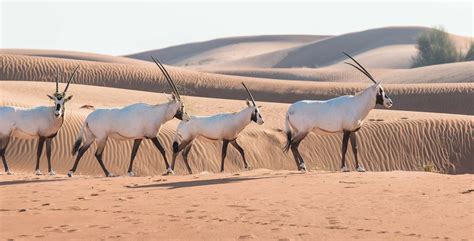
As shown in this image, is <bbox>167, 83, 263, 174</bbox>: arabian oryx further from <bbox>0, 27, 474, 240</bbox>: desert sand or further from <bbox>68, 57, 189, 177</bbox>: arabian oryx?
<bbox>68, 57, 189, 177</bbox>: arabian oryx

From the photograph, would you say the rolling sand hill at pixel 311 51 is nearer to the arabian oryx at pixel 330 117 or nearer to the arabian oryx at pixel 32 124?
the arabian oryx at pixel 330 117

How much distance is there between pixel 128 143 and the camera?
25.3m

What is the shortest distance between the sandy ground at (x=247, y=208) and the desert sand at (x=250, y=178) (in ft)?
0.07

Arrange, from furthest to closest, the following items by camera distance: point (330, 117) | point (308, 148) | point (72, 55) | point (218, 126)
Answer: point (72, 55) → point (308, 148) → point (218, 126) → point (330, 117)

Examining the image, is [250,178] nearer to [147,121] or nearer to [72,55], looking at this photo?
[147,121]

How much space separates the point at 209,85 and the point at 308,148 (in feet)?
74.7

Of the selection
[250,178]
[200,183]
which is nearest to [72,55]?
[250,178]

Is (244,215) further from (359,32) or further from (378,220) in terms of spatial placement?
(359,32)

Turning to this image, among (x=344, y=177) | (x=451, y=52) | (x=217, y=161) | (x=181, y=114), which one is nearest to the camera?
(x=344, y=177)

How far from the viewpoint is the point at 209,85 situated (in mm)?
49281

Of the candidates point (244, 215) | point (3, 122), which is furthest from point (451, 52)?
point (244, 215)

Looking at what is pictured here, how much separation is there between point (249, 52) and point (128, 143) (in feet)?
430

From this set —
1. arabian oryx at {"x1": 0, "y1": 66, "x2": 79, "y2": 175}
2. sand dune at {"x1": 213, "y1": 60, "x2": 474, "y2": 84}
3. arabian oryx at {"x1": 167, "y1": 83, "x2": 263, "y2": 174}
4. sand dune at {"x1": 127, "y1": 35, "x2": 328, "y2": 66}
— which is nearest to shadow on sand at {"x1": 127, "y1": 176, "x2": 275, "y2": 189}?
arabian oryx at {"x1": 0, "y1": 66, "x2": 79, "y2": 175}

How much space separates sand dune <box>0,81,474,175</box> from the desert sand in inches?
1.6
